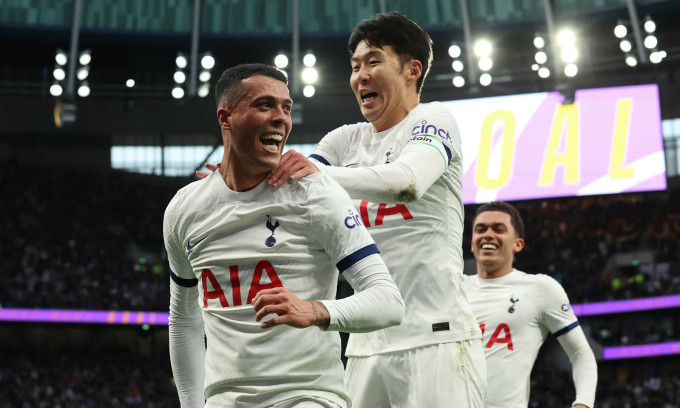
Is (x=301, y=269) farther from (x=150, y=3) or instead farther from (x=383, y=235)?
(x=150, y=3)

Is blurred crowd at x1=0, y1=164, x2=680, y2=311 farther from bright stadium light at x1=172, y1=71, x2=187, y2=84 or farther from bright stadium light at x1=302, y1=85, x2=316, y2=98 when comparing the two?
bright stadium light at x1=302, y1=85, x2=316, y2=98

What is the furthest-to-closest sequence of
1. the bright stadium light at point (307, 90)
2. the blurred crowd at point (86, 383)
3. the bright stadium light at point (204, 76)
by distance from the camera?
1. the blurred crowd at point (86, 383)
2. the bright stadium light at point (204, 76)
3. the bright stadium light at point (307, 90)

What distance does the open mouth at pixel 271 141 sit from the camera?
3.07m

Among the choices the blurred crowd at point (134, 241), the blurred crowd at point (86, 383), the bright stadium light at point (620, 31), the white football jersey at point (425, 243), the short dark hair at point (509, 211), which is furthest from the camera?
the blurred crowd at point (134, 241)

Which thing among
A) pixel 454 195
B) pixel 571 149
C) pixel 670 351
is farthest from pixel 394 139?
pixel 670 351

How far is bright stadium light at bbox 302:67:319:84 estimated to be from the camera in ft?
75.7

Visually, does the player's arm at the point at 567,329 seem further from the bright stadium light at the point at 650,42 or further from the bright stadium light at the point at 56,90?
the bright stadium light at the point at 56,90

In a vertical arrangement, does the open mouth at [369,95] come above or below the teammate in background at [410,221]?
above

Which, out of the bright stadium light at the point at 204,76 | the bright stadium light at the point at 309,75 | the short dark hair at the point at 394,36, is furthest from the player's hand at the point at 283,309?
the bright stadium light at the point at 204,76

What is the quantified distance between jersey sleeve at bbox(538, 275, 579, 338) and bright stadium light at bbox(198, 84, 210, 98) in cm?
1832

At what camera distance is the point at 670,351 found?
26.3m

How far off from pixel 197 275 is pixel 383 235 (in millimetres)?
1005

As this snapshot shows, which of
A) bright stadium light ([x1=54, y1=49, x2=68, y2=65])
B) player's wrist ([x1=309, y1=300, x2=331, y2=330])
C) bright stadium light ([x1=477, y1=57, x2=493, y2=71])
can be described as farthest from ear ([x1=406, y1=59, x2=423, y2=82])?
bright stadium light ([x1=54, y1=49, x2=68, y2=65])

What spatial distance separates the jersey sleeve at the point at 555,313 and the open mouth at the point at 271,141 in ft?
11.0
